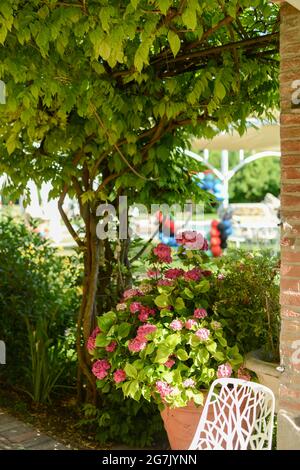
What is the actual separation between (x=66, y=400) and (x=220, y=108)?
7.69ft

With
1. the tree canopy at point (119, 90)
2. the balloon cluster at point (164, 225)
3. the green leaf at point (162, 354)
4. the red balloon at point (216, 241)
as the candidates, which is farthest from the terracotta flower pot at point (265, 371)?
the red balloon at point (216, 241)

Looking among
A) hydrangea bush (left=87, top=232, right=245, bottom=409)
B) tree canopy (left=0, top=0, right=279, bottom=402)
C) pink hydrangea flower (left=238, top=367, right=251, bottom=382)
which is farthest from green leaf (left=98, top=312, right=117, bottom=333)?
pink hydrangea flower (left=238, top=367, right=251, bottom=382)

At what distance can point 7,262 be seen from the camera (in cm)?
500

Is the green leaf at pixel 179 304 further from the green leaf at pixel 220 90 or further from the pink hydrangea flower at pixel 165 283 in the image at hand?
the green leaf at pixel 220 90

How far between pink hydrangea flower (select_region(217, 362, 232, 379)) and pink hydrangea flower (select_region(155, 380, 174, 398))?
9.7 inches

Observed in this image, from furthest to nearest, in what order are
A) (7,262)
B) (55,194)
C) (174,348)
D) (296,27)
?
(7,262) < (55,194) < (174,348) < (296,27)

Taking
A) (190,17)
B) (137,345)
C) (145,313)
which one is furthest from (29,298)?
(190,17)

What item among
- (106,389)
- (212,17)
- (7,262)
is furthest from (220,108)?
(7,262)

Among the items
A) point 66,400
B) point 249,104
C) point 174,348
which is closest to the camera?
point 174,348

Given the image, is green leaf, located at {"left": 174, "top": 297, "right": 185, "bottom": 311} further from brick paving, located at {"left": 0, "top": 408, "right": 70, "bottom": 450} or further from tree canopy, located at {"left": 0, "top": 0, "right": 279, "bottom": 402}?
brick paving, located at {"left": 0, "top": 408, "right": 70, "bottom": 450}

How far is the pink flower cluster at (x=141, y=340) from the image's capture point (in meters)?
3.25

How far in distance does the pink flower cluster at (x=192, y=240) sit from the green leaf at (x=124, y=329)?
0.65 m

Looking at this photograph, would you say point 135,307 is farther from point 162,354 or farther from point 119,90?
point 119,90

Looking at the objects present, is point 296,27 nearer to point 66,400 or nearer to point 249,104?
point 249,104
